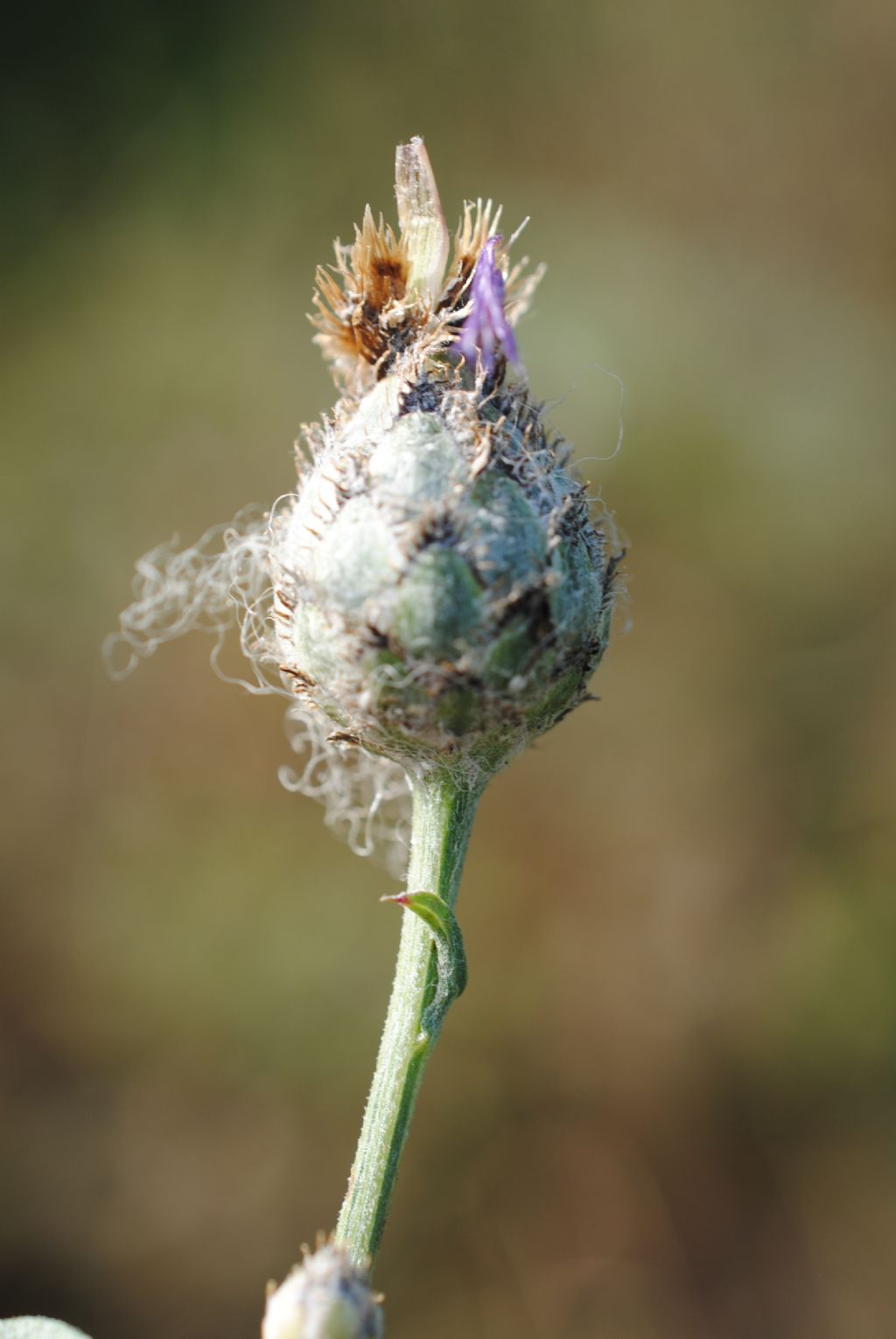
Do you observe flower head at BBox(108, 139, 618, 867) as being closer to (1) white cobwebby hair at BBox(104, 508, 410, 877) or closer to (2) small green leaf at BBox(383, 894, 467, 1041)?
(1) white cobwebby hair at BBox(104, 508, 410, 877)

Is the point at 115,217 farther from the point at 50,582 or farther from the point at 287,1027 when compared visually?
the point at 287,1027

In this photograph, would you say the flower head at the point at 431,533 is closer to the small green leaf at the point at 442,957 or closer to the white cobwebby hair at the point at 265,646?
the white cobwebby hair at the point at 265,646

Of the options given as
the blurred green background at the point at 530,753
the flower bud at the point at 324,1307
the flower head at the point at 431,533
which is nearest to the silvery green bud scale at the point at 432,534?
the flower head at the point at 431,533

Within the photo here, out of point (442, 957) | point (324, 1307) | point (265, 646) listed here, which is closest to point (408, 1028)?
point (442, 957)

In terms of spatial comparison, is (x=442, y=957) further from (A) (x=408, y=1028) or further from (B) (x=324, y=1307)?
(B) (x=324, y=1307)

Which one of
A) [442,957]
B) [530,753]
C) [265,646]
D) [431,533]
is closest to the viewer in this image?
[431,533]

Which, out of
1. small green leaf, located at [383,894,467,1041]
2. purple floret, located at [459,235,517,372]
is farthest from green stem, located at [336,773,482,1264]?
purple floret, located at [459,235,517,372]

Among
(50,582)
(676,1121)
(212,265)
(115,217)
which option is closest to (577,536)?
(676,1121)
